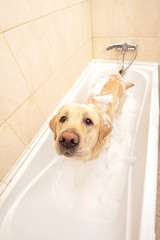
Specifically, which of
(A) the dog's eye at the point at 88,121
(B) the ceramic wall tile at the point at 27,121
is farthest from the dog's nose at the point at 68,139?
(B) the ceramic wall tile at the point at 27,121

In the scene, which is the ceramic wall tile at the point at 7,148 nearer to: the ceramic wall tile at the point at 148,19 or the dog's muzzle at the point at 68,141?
the dog's muzzle at the point at 68,141

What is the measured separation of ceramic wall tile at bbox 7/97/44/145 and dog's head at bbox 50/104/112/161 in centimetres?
19

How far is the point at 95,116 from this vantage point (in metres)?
0.99

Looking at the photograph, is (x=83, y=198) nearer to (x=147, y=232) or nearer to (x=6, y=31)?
(x=147, y=232)

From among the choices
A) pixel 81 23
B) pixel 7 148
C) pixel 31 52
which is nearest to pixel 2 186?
pixel 7 148

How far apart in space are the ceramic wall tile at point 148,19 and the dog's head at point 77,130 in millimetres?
1314

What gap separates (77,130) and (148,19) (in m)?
1.61

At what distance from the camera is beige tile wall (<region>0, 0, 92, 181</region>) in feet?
2.58

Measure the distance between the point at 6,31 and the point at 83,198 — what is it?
1.39 meters

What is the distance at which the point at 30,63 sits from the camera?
0.95 meters

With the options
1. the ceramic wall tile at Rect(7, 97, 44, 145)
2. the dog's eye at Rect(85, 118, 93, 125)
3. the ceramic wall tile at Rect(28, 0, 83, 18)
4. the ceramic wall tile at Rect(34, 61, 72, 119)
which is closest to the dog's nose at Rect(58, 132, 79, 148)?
the dog's eye at Rect(85, 118, 93, 125)

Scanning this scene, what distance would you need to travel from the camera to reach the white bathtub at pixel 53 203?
81 cm

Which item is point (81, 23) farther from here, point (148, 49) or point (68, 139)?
point (68, 139)

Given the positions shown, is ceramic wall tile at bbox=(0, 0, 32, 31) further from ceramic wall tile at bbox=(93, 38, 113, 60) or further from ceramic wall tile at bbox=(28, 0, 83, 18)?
ceramic wall tile at bbox=(93, 38, 113, 60)
